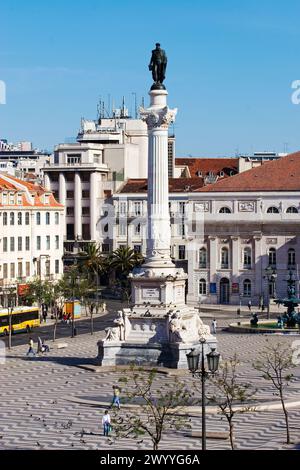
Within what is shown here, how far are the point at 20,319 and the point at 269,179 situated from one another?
31288 mm

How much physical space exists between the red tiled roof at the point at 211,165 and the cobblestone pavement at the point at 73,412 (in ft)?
242

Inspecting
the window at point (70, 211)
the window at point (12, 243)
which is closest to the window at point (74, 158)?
the window at point (70, 211)

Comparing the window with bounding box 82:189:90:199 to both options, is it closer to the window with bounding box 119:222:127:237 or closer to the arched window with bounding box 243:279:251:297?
the window with bounding box 119:222:127:237

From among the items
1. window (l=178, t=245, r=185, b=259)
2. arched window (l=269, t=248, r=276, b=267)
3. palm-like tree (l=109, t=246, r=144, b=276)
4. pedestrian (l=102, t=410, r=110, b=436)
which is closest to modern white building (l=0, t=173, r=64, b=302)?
palm-like tree (l=109, t=246, r=144, b=276)

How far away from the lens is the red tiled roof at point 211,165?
438 feet

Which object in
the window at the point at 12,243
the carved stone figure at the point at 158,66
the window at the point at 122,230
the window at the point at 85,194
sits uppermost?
the carved stone figure at the point at 158,66

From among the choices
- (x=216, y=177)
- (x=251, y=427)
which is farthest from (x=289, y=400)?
(x=216, y=177)

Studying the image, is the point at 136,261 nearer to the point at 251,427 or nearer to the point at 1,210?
the point at 1,210

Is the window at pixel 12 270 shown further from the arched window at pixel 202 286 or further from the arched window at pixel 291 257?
the arched window at pixel 291 257

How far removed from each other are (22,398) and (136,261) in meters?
57.0

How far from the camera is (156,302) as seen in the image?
176 feet

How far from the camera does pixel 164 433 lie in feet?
118

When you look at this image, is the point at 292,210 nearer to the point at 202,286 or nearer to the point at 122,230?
the point at 202,286

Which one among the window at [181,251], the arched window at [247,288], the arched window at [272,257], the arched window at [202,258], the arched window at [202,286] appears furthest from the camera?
the window at [181,251]
